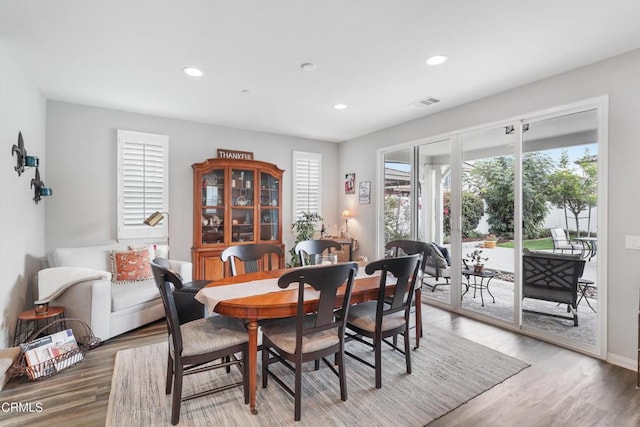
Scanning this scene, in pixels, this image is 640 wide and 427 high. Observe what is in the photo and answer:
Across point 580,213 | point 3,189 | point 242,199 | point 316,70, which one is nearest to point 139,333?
point 3,189

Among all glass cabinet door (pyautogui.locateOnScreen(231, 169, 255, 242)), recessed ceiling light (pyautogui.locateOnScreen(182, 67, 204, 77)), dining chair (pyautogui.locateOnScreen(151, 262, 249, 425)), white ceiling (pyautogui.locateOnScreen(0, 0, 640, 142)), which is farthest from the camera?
glass cabinet door (pyautogui.locateOnScreen(231, 169, 255, 242))

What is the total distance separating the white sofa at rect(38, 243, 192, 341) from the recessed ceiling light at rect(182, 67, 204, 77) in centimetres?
217

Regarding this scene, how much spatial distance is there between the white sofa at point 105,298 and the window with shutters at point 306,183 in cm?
245

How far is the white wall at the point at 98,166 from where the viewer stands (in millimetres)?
3938

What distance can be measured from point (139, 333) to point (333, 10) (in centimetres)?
Result: 360

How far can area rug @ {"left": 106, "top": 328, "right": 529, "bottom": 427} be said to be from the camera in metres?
2.01

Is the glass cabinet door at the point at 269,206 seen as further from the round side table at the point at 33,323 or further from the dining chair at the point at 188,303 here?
the round side table at the point at 33,323

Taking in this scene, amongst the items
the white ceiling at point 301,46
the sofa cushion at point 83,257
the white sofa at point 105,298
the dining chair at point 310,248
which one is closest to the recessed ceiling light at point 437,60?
the white ceiling at point 301,46

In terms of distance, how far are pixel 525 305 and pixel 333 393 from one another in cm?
252

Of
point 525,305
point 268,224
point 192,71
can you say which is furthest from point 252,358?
point 268,224

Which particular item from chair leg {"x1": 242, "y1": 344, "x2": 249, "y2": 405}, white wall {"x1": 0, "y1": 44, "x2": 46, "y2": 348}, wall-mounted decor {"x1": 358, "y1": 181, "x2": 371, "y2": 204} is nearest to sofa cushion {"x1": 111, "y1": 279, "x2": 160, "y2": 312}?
white wall {"x1": 0, "y1": 44, "x2": 46, "y2": 348}

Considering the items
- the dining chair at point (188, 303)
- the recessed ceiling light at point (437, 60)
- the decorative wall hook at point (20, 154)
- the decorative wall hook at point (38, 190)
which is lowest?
the dining chair at point (188, 303)

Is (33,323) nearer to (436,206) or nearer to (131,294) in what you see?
(131,294)

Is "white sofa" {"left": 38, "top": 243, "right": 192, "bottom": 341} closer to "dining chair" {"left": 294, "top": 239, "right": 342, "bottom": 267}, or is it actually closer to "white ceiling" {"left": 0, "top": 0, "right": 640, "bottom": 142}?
"dining chair" {"left": 294, "top": 239, "right": 342, "bottom": 267}
